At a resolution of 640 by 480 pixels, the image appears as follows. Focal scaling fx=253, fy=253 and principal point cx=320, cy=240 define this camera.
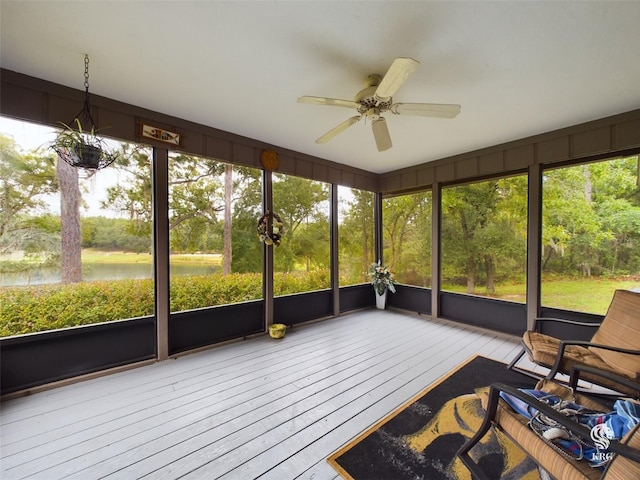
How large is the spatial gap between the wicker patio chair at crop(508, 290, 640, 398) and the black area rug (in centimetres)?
75

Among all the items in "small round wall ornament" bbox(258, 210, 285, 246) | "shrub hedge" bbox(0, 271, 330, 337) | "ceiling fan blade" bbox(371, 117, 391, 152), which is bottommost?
"shrub hedge" bbox(0, 271, 330, 337)

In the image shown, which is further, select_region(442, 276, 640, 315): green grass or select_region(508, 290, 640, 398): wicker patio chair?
select_region(442, 276, 640, 315): green grass

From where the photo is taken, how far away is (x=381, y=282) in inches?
202

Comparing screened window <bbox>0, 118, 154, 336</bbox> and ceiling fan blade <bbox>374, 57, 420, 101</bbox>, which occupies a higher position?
ceiling fan blade <bbox>374, 57, 420, 101</bbox>

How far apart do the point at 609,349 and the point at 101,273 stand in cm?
464

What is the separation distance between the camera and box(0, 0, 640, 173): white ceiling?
62.6 inches

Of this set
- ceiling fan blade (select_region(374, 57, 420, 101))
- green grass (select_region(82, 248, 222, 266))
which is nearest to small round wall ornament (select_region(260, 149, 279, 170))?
green grass (select_region(82, 248, 222, 266))

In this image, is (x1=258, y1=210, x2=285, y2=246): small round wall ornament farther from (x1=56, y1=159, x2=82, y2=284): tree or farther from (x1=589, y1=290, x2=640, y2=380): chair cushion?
(x1=589, y1=290, x2=640, y2=380): chair cushion

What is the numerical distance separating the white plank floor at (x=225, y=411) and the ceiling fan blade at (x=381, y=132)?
239 centimetres

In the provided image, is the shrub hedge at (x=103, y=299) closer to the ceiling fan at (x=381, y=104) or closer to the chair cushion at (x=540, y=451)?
the ceiling fan at (x=381, y=104)

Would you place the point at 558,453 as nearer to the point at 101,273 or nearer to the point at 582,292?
the point at 582,292

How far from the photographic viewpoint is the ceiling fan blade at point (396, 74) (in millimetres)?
1529

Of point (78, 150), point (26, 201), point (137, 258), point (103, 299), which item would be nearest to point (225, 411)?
point (103, 299)

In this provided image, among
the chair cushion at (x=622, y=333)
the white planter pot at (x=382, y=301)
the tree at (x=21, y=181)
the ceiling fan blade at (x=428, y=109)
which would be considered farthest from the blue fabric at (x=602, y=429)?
the tree at (x=21, y=181)
